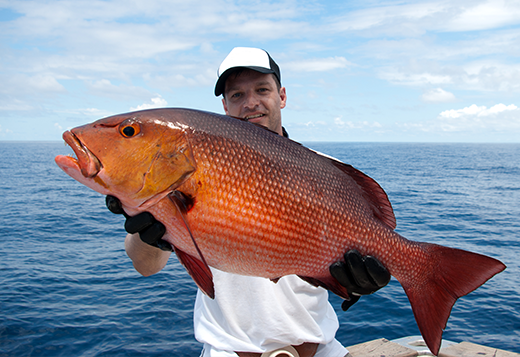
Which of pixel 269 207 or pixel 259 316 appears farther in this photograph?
pixel 259 316

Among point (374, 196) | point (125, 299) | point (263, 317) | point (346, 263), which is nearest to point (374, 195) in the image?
point (374, 196)

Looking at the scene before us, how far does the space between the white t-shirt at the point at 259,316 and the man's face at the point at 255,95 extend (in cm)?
164

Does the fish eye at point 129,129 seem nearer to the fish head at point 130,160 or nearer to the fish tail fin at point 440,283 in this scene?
the fish head at point 130,160

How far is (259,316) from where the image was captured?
3051 millimetres

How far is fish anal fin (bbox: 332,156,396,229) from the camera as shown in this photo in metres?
2.81

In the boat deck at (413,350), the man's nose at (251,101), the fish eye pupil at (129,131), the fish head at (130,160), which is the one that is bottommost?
the boat deck at (413,350)

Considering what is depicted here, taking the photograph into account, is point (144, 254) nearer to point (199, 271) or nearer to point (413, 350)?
point (199, 271)

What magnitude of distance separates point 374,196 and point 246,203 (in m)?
1.13

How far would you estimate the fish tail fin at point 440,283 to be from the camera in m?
2.54

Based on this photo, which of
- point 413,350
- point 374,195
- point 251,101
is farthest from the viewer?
point 413,350

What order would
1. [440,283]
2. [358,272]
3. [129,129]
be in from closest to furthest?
[129,129] → [358,272] → [440,283]

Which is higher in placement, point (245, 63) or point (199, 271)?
point (245, 63)

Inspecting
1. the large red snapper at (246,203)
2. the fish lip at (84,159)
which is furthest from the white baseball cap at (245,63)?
the fish lip at (84,159)

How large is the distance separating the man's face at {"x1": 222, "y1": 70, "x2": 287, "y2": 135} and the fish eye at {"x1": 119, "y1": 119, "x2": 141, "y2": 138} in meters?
1.71
